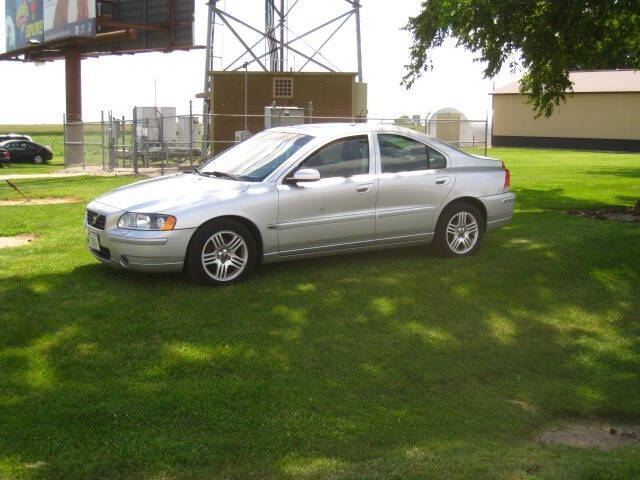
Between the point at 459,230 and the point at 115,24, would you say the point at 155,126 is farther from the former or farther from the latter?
the point at 459,230

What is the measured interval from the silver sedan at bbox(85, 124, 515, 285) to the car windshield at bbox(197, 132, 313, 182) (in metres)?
0.01

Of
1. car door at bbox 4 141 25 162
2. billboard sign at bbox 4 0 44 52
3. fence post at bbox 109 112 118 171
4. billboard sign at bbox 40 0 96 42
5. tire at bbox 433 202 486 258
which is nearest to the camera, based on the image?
tire at bbox 433 202 486 258

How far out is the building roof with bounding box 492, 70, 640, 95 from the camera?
157 ft

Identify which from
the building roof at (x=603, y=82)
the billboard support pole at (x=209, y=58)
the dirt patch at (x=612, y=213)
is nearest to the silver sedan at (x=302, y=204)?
the dirt patch at (x=612, y=213)

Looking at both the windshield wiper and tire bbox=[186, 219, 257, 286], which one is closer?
tire bbox=[186, 219, 257, 286]

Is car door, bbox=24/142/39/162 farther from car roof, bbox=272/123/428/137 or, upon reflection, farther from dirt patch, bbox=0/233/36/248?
car roof, bbox=272/123/428/137

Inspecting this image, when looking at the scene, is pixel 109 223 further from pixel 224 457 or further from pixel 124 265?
pixel 224 457

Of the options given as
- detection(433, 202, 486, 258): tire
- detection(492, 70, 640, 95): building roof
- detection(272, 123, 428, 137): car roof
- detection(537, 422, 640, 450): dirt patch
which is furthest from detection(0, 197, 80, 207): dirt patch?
detection(492, 70, 640, 95): building roof

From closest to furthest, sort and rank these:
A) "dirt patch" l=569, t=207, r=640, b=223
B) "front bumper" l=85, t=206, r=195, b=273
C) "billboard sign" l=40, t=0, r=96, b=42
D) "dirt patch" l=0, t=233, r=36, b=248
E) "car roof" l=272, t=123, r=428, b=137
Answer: "front bumper" l=85, t=206, r=195, b=273
"car roof" l=272, t=123, r=428, b=137
"dirt patch" l=0, t=233, r=36, b=248
"dirt patch" l=569, t=207, r=640, b=223
"billboard sign" l=40, t=0, r=96, b=42

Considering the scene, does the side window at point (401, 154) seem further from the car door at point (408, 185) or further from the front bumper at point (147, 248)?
the front bumper at point (147, 248)

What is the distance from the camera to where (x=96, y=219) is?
26.4ft

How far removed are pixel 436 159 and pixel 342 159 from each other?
1245mm

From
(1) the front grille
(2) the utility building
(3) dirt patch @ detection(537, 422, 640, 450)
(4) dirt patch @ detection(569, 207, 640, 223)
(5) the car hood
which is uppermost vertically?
(2) the utility building

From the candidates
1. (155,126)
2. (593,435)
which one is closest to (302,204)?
(593,435)
